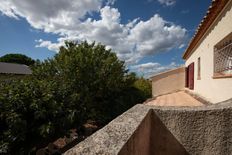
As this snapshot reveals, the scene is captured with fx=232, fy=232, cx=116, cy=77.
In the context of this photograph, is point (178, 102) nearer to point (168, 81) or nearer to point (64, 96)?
point (64, 96)

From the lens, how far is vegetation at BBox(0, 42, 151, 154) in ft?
17.4

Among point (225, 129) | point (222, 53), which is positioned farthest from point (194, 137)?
point (222, 53)

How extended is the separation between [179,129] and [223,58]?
4459 millimetres

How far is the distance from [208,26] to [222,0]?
280 centimetres

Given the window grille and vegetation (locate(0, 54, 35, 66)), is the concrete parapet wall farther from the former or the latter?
vegetation (locate(0, 54, 35, 66))

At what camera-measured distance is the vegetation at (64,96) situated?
5301mm

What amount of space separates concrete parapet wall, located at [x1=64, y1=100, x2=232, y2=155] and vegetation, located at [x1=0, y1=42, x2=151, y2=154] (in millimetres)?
3135

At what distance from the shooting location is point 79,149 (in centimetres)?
196

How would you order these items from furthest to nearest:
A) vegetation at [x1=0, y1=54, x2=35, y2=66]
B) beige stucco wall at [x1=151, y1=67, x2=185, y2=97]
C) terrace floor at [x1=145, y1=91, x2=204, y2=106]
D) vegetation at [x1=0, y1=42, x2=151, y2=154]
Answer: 1. vegetation at [x1=0, y1=54, x2=35, y2=66]
2. beige stucco wall at [x1=151, y1=67, x2=185, y2=97]
3. terrace floor at [x1=145, y1=91, x2=204, y2=106]
4. vegetation at [x1=0, y1=42, x2=151, y2=154]

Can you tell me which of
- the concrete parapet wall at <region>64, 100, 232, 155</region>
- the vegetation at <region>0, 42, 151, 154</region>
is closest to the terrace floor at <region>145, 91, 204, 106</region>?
the vegetation at <region>0, 42, 151, 154</region>

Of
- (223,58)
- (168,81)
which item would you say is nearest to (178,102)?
(223,58)

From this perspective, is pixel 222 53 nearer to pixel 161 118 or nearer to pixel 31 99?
pixel 161 118

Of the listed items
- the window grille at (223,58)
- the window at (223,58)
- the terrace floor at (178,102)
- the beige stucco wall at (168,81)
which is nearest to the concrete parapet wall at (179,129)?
the window at (223,58)

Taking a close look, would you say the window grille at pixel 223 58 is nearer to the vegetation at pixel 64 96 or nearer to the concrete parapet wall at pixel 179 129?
the concrete parapet wall at pixel 179 129
